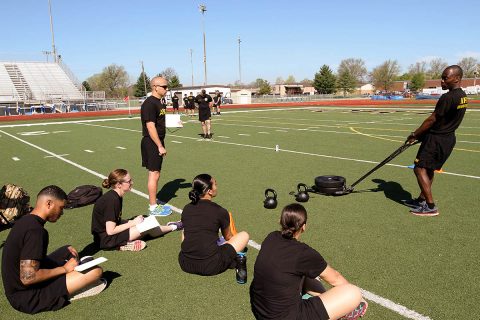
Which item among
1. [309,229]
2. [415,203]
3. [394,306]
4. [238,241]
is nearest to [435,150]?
[415,203]

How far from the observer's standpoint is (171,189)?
8.13 m

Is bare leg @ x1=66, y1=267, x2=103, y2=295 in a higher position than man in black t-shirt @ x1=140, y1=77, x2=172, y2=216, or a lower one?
lower

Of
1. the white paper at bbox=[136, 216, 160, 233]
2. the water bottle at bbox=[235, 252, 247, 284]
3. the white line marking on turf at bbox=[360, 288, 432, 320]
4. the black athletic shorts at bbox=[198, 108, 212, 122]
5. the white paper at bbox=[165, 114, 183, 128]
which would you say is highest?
the black athletic shorts at bbox=[198, 108, 212, 122]

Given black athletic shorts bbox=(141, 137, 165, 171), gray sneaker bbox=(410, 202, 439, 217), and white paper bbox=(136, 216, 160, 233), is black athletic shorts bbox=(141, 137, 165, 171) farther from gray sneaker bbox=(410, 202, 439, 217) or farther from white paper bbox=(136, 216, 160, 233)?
gray sneaker bbox=(410, 202, 439, 217)

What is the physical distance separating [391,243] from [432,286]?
110 cm

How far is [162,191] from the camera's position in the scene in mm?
8000

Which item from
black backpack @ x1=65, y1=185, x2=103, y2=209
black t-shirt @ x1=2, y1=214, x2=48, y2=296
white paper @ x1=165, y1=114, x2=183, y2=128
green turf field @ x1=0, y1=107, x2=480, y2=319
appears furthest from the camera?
white paper @ x1=165, y1=114, x2=183, y2=128

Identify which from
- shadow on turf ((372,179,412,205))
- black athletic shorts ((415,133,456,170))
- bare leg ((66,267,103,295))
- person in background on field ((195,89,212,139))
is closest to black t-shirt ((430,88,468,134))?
black athletic shorts ((415,133,456,170))

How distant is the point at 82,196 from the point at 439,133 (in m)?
6.50

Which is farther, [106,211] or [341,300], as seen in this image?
[106,211]

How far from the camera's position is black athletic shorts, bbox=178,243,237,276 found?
4.06 meters

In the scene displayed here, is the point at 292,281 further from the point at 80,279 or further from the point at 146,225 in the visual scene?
the point at 146,225

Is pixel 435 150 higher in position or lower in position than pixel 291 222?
higher

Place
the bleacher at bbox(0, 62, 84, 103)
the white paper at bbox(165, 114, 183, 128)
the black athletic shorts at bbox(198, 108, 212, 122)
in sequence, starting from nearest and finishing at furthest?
the black athletic shorts at bbox(198, 108, 212, 122) → the white paper at bbox(165, 114, 183, 128) → the bleacher at bbox(0, 62, 84, 103)
